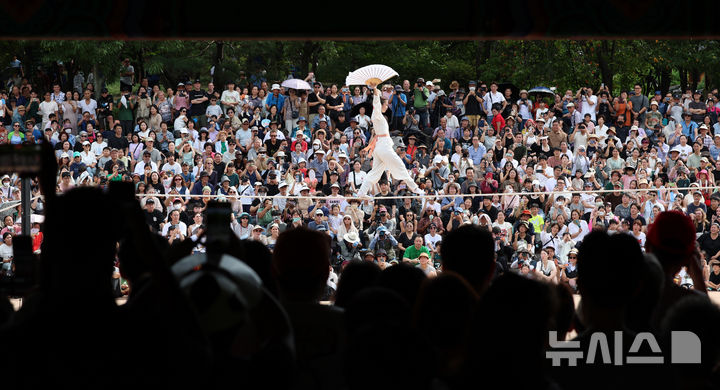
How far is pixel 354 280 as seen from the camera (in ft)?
8.27

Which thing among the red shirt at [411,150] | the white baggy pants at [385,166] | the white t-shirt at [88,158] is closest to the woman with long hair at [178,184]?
the white t-shirt at [88,158]

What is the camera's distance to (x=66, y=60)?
2097 centimetres

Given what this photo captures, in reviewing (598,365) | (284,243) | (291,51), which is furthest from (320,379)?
(291,51)

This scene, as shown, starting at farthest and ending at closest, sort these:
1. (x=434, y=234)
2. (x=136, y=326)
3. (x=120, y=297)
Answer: (x=434, y=234)
(x=120, y=297)
(x=136, y=326)

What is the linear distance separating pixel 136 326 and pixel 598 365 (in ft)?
3.52

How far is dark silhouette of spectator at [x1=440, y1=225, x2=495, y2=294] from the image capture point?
89.1 inches

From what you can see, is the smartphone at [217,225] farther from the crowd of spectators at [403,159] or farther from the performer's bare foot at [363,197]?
the performer's bare foot at [363,197]

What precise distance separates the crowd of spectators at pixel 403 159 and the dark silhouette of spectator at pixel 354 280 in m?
9.31

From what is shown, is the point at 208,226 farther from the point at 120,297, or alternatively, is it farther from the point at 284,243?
the point at 120,297

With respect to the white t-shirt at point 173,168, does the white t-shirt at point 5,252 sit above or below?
below

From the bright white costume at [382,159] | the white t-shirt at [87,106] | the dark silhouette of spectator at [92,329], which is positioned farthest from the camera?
the white t-shirt at [87,106]

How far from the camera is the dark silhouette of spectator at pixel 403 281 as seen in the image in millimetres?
2330

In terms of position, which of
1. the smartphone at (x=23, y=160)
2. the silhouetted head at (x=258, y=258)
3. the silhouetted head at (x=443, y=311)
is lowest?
the silhouetted head at (x=443, y=311)
